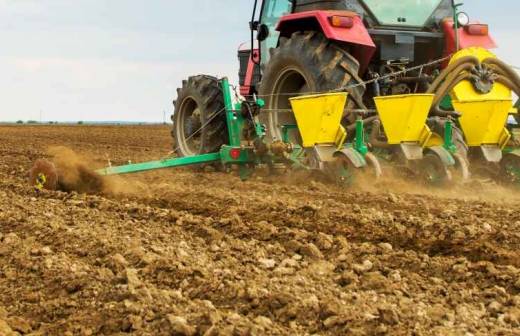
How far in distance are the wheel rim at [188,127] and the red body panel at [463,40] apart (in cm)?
269

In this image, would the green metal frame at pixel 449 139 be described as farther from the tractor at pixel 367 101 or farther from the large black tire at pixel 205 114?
the large black tire at pixel 205 114

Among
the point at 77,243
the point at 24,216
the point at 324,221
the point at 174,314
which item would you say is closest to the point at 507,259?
the point at 324,221

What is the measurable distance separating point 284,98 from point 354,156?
171 centimetres

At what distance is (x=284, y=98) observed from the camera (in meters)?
7.70

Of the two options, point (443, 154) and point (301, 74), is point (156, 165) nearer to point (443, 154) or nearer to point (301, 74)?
point (301, 74)

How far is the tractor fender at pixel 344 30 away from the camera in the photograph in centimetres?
670

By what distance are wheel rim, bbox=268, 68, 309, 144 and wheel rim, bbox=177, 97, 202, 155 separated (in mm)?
1008

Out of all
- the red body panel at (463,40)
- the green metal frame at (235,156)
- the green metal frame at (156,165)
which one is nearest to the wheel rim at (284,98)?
the green metal frame at (235,156)

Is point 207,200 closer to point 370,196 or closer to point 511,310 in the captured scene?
point 370,196

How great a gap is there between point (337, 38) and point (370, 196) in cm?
161

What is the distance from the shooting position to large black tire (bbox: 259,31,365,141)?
21.9 feet

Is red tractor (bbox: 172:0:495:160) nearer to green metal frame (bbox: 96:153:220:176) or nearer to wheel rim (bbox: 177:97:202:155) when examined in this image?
wheel rim (bbox: 177:97:202:155)

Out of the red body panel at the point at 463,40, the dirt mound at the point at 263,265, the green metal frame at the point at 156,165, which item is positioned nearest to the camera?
the dirt mound at the point at 263,265

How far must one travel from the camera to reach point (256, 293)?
3.07 metres
